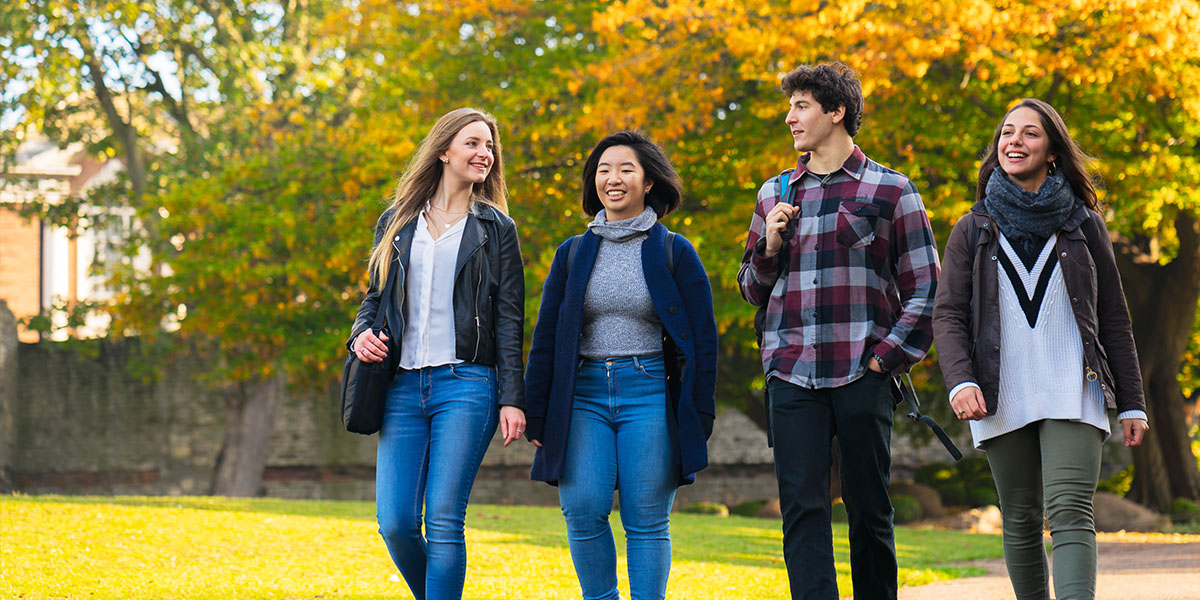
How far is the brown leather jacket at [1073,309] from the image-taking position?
404 centimetres

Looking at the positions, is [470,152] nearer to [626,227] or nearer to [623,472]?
[626,227]

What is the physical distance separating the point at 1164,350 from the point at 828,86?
13788 millimetres

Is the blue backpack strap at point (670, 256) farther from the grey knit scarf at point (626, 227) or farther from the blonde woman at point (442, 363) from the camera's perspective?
the blonde woman at point (442, 363)

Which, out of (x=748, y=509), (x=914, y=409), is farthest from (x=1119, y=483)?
(x=914, y=409)

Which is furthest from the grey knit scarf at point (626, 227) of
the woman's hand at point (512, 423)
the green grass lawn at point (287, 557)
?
the green grass lawn at point (287, 557)

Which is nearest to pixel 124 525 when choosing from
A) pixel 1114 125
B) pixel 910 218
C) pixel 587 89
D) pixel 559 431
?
pixel 559 431

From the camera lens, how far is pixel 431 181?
4633 mm

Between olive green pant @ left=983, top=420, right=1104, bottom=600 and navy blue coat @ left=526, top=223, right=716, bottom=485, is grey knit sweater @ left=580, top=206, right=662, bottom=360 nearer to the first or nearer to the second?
navy blue coat @ left=526, top=223, right=716, bottom=485

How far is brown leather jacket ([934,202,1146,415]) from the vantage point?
159 inches

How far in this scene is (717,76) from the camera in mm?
13406

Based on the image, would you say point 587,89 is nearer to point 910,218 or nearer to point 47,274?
point 910,218

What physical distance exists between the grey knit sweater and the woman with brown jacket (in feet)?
3.30

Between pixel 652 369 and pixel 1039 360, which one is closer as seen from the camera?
pixel 1039 360

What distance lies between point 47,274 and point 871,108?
1039 inches
